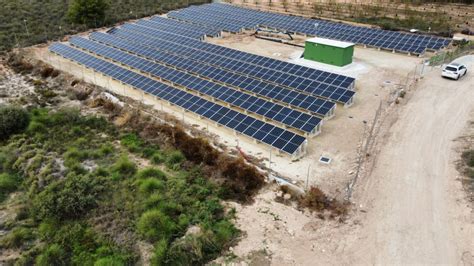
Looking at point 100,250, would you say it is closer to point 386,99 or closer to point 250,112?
point 250,112

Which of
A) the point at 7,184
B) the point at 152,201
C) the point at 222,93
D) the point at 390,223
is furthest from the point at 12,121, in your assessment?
the point at 390,223

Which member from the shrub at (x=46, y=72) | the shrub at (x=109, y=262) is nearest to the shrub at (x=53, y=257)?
the shrub at (x=109, y=262)

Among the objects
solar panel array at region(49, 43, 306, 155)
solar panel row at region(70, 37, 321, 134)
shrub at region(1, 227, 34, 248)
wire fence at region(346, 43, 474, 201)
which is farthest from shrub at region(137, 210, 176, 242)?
solar panel row at region(70, 37, 321, 134)

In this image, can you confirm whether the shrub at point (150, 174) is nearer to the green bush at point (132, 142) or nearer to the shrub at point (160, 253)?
the green bush at point (132, 142)

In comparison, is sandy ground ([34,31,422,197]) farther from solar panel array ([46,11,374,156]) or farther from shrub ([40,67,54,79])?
shrub ([40,67,54,79])

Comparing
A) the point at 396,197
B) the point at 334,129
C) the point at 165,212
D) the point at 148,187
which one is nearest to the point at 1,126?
the point at 148,187

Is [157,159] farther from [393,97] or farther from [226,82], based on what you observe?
[393,97]
